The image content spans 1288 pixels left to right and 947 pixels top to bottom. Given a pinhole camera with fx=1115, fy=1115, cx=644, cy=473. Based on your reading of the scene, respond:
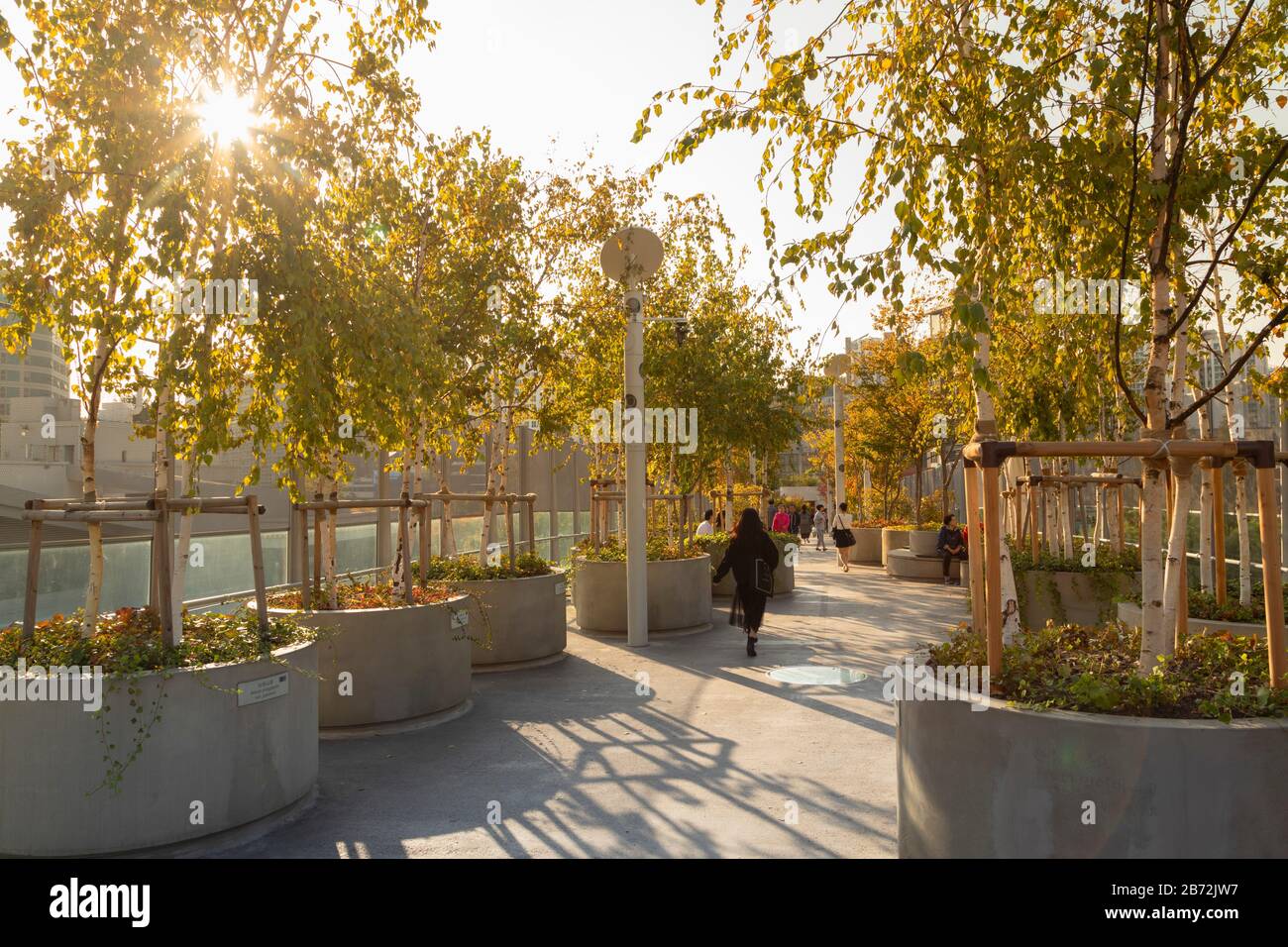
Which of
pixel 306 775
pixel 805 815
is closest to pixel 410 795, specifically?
pixel 306 775

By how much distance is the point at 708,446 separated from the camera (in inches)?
817

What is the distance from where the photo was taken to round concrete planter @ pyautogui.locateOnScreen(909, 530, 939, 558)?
994 inches

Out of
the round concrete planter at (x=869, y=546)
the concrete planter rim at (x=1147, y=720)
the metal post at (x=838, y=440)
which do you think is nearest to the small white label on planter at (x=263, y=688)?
the concrete planter rim at (x=1147, y=720)

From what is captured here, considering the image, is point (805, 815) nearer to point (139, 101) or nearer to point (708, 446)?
point (139, 101)

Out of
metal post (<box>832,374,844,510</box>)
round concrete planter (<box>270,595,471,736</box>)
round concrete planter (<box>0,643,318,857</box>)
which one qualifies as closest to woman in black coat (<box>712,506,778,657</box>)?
round concrete planter (<box>270,595,471,736</box>)

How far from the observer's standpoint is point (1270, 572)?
5023 mm

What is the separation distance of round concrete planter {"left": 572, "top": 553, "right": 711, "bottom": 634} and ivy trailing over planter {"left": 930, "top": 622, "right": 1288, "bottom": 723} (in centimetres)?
912

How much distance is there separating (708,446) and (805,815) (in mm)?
14592

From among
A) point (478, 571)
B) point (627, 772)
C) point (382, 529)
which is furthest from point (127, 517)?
point (382, 529)

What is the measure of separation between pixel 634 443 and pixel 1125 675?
9.16m

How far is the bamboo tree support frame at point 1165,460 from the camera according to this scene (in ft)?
16.1

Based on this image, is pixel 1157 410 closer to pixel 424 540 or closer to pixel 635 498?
pixel 424 540

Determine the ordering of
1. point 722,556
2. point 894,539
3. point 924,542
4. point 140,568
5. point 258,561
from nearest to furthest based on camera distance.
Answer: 1. point 258,561
2. point 140,568
3. point 722,556
4. point 924,542
5. point 894,539

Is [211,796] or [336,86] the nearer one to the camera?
[211,796]
